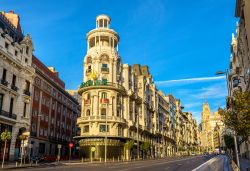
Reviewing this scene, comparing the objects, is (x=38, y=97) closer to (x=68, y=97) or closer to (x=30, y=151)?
(x=30, y=151)

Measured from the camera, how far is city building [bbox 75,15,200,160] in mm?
56562

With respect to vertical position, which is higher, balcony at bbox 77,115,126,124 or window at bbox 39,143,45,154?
balcony at bbox 77,115,126,124

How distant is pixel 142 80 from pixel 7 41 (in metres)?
43.8

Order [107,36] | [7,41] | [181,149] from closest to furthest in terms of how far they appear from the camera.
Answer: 1. [7,41]
2. [107,36]
3. [181,149]

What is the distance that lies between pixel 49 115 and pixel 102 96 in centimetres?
1311

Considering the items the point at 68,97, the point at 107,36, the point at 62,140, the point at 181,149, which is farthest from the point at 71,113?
the point at 181,149

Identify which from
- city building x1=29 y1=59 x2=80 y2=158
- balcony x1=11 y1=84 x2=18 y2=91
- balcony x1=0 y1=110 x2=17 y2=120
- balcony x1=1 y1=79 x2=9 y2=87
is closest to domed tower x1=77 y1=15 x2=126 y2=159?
city building x1=29 y1=59 x2=80 y2=158

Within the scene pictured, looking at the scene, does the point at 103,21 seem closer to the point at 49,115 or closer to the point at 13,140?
the point at 49,115

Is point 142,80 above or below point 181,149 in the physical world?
above

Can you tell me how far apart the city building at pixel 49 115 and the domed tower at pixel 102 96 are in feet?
24.9

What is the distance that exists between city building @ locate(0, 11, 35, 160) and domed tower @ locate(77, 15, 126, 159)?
1554cm

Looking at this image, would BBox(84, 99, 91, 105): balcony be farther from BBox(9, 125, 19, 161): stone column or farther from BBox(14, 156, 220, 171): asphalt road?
BBox(14, 156, 220, 171): asphalt road

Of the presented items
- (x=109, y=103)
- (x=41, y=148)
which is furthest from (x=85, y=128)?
(x=41, y=148)

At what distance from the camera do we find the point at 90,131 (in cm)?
5662
